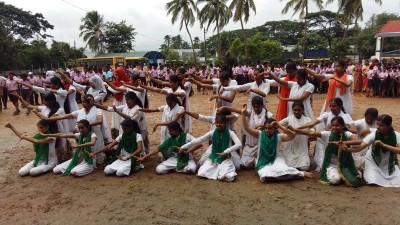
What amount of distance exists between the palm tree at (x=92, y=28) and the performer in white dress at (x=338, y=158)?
41.4 meters

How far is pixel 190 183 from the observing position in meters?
4.66

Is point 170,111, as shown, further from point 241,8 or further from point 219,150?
point 241,8

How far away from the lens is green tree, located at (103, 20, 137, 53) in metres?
45.0

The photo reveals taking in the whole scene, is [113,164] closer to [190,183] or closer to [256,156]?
[190,183]

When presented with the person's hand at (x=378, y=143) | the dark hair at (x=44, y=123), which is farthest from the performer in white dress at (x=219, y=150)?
the dark hair at (x=44, y=123)

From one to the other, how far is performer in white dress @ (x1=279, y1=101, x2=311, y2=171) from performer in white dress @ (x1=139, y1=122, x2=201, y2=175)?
56.9 inches

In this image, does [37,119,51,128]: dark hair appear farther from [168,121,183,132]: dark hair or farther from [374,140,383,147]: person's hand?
[374,140,383,147]: person's hand

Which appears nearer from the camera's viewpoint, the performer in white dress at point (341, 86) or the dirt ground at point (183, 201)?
the dirt ground at point (183, 201)

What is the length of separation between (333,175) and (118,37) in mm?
44658

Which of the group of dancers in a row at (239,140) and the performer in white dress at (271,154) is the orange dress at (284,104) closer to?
the group of dancers in a row at (239,140)

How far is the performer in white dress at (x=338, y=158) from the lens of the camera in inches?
171

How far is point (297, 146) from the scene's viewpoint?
504 centimetres

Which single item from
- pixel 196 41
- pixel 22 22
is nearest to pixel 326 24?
pixel 196 41

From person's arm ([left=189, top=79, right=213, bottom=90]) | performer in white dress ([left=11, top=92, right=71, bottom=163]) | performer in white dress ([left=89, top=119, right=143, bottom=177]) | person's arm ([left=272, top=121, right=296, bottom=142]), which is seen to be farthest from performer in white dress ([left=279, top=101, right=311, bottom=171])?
performer in white dress ([left=11, top=92, right=71, bottom=163])
